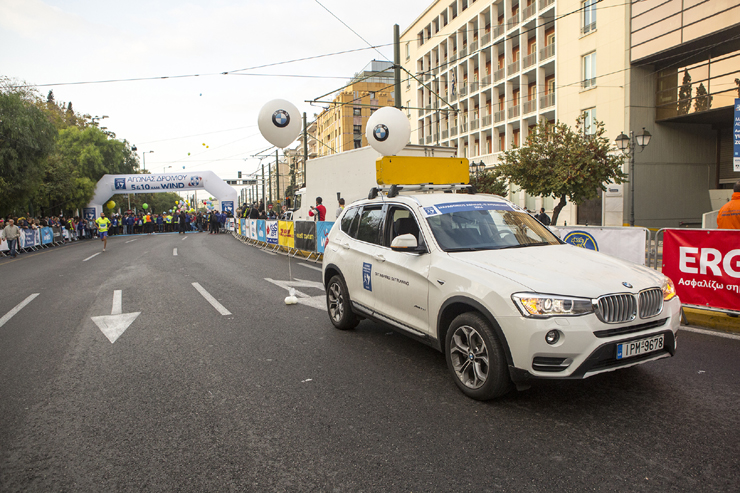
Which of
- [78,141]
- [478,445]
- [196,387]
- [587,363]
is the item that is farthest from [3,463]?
[78,141]

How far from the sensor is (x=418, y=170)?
23.3ft

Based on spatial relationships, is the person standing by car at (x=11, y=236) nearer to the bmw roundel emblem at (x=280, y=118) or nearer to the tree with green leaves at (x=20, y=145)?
the tree with green leaves at (x=20, y=145)

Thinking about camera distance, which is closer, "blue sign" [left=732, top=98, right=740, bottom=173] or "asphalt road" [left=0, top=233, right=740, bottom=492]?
"asphalt road" [left=0, top=233, right=740, bottom=492]

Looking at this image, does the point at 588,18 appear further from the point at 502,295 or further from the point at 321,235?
the point at 502,295

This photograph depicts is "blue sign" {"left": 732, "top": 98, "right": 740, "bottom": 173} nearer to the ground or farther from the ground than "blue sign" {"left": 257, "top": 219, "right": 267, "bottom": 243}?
farther from the ground

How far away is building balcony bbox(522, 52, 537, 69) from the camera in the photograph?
3327 centimetres

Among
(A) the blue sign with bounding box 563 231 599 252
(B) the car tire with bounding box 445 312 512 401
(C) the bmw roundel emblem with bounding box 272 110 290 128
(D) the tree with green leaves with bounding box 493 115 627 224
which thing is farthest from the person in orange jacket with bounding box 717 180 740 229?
(D) the tree with green leaves with bounding box 493 115 627 224

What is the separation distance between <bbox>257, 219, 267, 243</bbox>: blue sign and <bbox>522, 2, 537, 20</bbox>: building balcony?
79.6ft

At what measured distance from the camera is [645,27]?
23.6 m

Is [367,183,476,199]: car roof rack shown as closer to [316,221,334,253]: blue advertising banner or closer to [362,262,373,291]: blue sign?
[362,262,373,291]: blue sign

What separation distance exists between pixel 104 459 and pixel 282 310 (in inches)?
181

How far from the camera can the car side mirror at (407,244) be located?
4578mm

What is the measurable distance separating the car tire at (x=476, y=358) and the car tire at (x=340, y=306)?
214cm

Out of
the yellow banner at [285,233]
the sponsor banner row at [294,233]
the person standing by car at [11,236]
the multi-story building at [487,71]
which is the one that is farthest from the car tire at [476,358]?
the multi-story building at [487,71]
